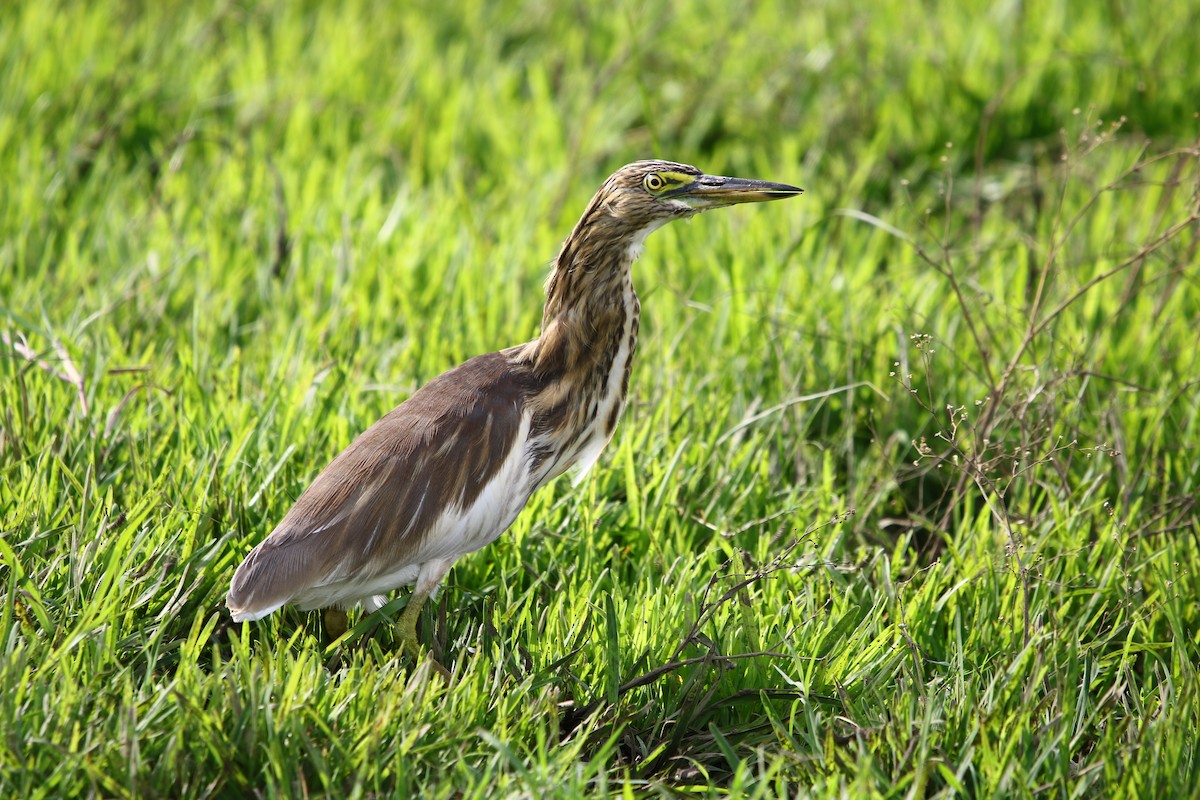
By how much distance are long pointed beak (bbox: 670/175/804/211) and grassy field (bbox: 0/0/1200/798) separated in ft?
1.85

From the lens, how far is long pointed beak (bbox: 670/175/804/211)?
124 inches

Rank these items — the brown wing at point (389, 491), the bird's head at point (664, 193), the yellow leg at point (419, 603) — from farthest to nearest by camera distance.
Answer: the bird's head at point (664, 193)
the yellow leg at point (419, 603)
the brown wing at point (389, 491)

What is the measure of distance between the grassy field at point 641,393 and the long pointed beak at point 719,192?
564 mm

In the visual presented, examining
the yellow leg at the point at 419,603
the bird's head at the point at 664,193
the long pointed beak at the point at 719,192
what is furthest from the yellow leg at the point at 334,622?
the long pointed beak at the point at 719,192

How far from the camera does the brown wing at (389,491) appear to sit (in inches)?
111

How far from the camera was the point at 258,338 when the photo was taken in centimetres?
418

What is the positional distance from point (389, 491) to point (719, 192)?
3.47 ft

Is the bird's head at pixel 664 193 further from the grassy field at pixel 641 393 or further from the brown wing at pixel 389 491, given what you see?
the grassy field at pixel 641 393

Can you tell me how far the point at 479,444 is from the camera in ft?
9.84

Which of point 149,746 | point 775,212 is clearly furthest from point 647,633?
point 775,212

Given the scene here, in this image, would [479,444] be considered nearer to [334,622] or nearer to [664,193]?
[334,622]

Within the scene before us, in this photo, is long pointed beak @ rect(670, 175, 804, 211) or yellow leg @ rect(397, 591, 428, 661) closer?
yellow leg @ rect(397, 591, 428, 661)

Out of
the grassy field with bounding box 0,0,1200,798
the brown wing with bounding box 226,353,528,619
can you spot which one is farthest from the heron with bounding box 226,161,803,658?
the grassy field with bounding box 0,0,1200,798

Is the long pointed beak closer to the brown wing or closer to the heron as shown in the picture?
the heron
